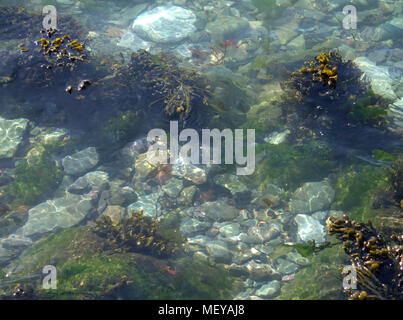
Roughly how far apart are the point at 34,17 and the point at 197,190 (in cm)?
865

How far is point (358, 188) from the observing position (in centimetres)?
575

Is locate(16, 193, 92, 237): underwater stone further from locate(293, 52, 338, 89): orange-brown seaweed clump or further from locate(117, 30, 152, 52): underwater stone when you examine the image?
locate(117, 30, 152, 52): underwater stone

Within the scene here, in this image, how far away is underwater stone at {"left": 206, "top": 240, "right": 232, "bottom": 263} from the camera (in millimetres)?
5832

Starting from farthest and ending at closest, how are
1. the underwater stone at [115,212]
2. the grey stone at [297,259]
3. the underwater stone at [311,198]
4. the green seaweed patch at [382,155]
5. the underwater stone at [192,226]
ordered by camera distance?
the underwater stone at [115,212] < the underwater stone at [192,226] < the underwater stone at [311,198] < the green seaweed patch at [382,155] < the grey stone at [297,259]

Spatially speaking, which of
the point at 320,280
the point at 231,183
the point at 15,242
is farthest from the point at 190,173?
the point at 15,242

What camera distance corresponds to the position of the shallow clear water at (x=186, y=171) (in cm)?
505

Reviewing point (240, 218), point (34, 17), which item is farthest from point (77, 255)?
point (34, 17)

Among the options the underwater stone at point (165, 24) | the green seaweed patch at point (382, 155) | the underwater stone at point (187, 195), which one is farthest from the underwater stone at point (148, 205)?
the underwater stone at point (165, 24)

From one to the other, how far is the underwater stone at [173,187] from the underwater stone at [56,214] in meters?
2.10

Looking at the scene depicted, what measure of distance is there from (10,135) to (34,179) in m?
1.80

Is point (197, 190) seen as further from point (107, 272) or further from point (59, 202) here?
point (59, 202)

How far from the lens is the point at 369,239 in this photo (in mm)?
3889

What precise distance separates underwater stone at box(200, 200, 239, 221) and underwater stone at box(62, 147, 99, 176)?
360 centimetres

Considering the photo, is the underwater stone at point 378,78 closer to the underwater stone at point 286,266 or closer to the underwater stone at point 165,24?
the underwater stone at point 286,266
